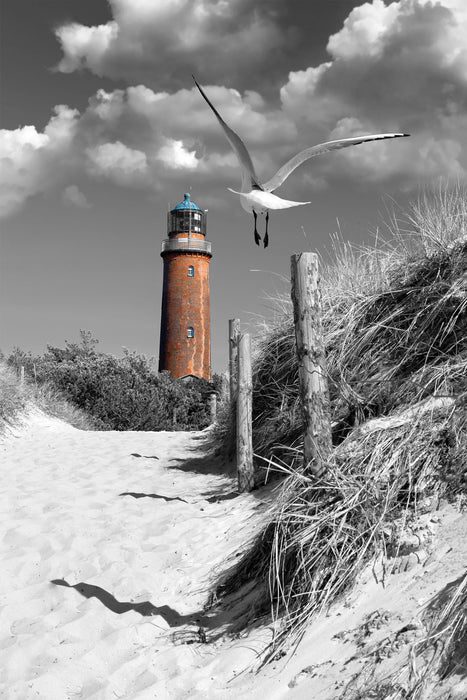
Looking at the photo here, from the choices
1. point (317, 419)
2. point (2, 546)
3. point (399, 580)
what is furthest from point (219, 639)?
point (2, 546)

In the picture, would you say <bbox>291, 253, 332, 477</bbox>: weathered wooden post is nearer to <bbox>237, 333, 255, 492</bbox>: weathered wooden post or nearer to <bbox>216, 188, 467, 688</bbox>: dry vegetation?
<bbox>216, 188, 467, 688</bbox>: dry vegetation

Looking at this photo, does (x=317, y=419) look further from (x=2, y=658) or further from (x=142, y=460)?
(x=142, y=460)

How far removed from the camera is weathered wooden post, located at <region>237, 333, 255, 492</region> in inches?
238

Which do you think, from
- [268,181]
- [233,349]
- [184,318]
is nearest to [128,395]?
[233,349]

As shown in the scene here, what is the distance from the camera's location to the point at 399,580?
9.12ft

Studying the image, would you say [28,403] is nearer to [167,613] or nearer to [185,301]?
[167,613]

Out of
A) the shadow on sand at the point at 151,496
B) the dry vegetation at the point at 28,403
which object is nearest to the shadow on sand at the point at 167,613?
the shadow on sand at the point at 151,496

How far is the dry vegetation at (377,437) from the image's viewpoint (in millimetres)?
2975

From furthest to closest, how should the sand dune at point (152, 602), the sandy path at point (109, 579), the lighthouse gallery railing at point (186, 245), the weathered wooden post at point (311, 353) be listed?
the lighthouse gallery railing at point (186, 245)
the weathered wooden post at point (311, 353)
the sandy path at point (109, 579)
the sand dune at point (152, 602)

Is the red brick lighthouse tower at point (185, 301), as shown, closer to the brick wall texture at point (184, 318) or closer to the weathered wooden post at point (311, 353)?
the brick wall texture at point (184, 318)

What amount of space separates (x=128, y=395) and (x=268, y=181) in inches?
559

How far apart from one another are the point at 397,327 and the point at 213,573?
8.81 ft

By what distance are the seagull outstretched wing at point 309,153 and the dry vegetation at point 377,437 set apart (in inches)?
55.1

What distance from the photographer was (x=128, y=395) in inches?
717
